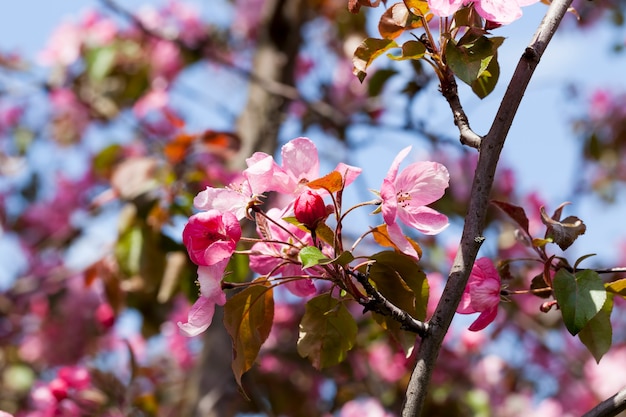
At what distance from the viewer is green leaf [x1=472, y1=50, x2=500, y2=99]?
34.3 inches

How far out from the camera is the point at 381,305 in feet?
2.31

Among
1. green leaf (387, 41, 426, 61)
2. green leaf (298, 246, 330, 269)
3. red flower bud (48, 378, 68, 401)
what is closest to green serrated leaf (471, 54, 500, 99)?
green leaf (387, 41, 426, 61)

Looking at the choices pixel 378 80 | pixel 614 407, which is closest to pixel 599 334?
pixel 614 407

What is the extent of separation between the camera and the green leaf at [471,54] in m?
0.75

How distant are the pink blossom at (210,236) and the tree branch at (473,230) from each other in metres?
0.21

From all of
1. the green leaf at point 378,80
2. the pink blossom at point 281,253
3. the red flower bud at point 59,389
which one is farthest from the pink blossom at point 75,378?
the green leaf at point 378,80

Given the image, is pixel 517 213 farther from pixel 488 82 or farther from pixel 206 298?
pixel 206 298

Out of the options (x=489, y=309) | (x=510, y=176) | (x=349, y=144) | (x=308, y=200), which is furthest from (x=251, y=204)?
(x=510, y=176)

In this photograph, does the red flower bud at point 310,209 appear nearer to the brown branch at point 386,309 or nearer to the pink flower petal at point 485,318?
the brown branch at point 386,309

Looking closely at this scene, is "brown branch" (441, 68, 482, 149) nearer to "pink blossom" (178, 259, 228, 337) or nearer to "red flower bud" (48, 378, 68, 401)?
"pink blossom" (178, 259, 228, 337)

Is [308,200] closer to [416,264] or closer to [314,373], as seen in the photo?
[416,264]

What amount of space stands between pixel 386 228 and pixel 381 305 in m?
0.11

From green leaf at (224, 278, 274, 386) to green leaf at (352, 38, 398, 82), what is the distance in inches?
10.3

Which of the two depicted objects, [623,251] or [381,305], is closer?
[381,305]
